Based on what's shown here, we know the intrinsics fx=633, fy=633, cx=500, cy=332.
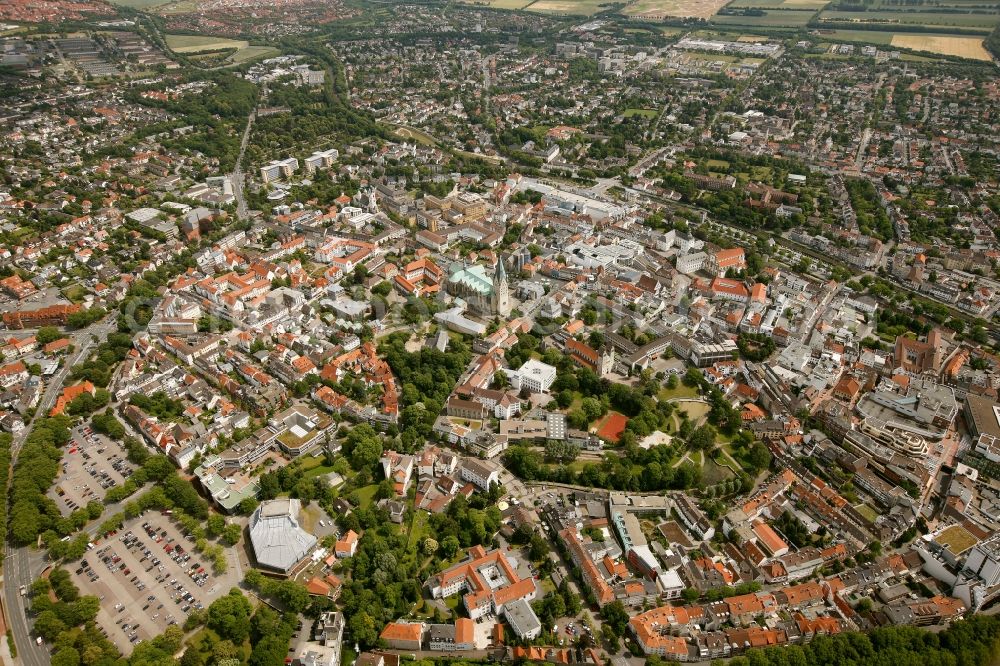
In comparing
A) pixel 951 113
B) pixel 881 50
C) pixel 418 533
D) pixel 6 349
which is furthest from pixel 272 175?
pixel 881 50

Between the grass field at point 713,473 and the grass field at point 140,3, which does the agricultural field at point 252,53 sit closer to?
the grass field at point 140,3

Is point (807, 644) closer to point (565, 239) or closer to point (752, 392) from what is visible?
point (752, 392)

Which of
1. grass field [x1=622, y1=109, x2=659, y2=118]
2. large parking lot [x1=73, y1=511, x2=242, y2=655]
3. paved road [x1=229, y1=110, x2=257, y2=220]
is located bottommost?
large parking lot [x1=73, y1=511, x2=242, y2=655]

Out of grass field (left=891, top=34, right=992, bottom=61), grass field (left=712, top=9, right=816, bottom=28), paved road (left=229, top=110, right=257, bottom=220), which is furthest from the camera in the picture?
grass field (left=712, top=9, right=816, bottom=28)

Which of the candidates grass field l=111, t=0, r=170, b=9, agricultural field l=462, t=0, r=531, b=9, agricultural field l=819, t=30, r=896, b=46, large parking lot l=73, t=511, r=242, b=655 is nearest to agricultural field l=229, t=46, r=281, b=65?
grass field l=111, t=0, r=170, b=9

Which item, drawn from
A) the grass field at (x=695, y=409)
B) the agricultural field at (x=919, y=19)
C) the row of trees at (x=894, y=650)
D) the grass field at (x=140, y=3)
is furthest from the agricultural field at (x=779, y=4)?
the row of trees at (x=894, y=650)

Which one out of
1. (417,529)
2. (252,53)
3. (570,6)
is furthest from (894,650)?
(570,6)

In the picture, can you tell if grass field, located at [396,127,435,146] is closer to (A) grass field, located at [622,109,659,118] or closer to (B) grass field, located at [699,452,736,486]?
(A) grass field, located at [622,109,659,118]

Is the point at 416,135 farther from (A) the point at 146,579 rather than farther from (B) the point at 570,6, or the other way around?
(B) the point at 570,6
